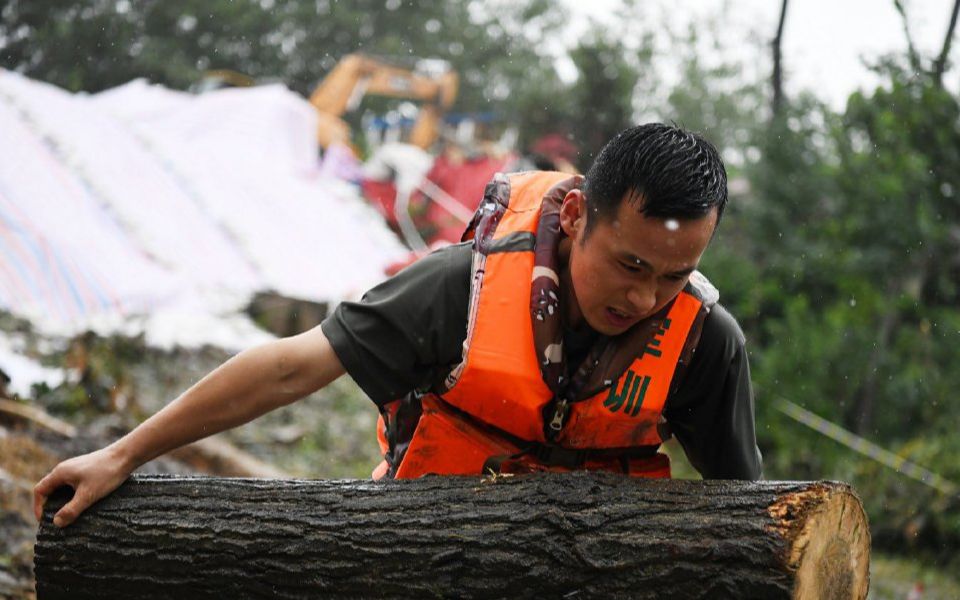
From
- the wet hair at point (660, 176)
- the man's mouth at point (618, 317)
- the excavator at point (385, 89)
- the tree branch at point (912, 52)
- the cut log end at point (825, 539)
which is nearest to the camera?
the cut log end at point (825, 539)

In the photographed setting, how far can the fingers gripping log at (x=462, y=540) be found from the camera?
2000mm

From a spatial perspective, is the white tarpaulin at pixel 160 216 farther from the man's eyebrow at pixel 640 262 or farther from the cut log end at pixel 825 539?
the cut log end at pixel 825 539

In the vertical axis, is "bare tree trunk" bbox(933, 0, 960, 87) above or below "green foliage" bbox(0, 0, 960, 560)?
above

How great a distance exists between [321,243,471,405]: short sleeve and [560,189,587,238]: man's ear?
0.26 metres

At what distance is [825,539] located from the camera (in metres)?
2.03

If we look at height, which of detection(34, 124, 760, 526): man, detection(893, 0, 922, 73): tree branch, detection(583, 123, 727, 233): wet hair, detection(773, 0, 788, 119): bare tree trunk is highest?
detection(583, 123, 727, 233): wet hair

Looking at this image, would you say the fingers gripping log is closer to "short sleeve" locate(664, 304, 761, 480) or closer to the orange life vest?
the orange life vest

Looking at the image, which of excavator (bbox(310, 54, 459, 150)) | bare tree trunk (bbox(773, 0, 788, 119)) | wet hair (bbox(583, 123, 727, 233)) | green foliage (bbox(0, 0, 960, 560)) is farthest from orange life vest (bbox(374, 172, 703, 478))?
excavator (bbox(310, 54, 459, 150))

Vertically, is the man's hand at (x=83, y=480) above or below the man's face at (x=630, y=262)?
below

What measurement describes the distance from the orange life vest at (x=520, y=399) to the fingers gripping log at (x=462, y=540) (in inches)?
8.3

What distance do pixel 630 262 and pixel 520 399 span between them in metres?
0.42

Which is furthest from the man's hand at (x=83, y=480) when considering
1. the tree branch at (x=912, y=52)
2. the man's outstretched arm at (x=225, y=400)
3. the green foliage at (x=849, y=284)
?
the tree branch at (x=912, y=52)

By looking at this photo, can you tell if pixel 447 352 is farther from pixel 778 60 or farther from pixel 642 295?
pixel 778 60

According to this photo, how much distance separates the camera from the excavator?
16453mm
